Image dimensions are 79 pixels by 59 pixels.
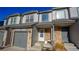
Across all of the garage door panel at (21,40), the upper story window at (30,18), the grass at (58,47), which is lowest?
the grass at (58,47)

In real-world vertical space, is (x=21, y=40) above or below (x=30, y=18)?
below

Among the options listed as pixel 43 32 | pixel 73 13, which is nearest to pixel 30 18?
pixel 43 32

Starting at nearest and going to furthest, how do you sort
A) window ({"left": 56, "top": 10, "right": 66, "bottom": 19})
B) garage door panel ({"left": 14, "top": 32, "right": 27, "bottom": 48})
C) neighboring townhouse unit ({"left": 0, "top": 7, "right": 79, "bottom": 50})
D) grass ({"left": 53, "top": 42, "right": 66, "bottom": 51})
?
grass ({"left": 53, "top": 42, "right": 66, "bottom": 51}) < garage door panel ({"left": 14, "top": 32, "right": 27, "bottom": 48}) < neighboring townhouse unit ({"left": 0, "top": 7, "right": 79, "bottom": 50}) < window ({"left": 56, "top": 10, "right": 66, "bottom": 19})

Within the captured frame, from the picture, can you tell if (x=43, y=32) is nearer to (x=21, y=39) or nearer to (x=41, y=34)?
(x=41, y=34)

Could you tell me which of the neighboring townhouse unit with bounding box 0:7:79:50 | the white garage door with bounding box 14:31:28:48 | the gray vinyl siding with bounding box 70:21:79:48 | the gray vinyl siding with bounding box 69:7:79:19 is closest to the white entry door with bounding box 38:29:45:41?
the neighboring townhouse unit with bounding box 0:7:79:50

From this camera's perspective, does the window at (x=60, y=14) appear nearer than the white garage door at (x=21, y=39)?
No

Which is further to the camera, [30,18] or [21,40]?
[30,18]

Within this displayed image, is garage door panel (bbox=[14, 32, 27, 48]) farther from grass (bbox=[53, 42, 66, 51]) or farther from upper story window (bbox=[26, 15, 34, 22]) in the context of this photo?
upper story window (bbox=[26, 15, 34, 22])

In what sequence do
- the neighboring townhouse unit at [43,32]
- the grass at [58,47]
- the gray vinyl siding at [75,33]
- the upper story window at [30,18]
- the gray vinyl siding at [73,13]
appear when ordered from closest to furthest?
the grass at [58,47] → the neighboring townhouse unit at [43,32] → the gray vinyl siding at [75,33] → the gray vinyl siding at [73,13] → the upper story window at [30,18]

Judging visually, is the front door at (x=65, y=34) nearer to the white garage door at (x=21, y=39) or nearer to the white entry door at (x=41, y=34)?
the white entry door at (x=41, y=34)

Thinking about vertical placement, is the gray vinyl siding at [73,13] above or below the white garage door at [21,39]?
above

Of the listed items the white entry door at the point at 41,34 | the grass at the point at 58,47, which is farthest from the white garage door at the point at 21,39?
the grass at the point at 58,47

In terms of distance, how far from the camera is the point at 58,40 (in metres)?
8.34
